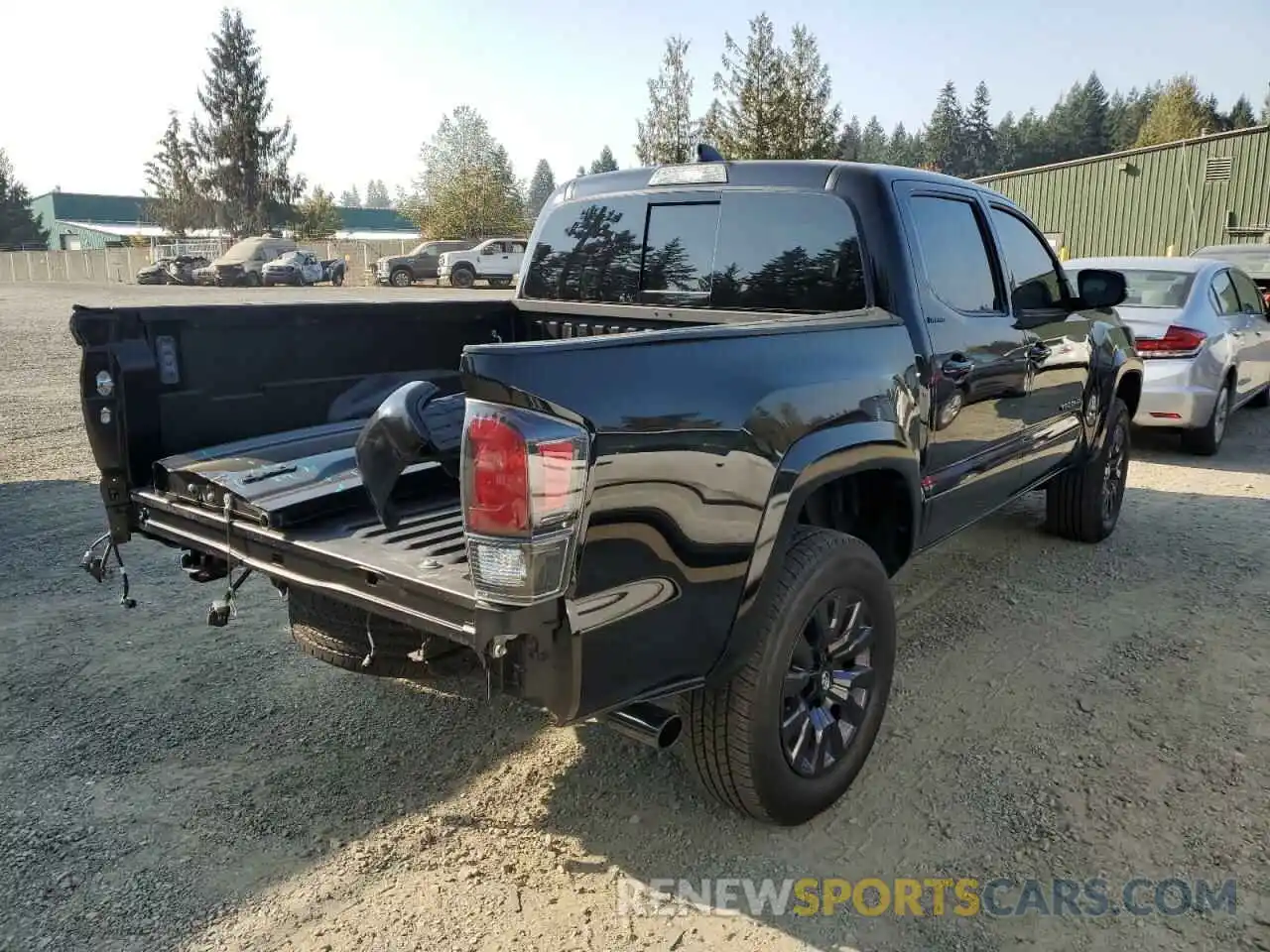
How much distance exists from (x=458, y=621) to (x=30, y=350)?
1625 cm

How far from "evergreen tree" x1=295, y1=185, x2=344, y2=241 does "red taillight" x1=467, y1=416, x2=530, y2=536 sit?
215 ft

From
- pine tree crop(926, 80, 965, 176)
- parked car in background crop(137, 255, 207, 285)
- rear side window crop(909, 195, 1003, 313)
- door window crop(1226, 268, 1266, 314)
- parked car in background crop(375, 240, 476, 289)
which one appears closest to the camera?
rear side window crop(909, 195, 1003, 313)

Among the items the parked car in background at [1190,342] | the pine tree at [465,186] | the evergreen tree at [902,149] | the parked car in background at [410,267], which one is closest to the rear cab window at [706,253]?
the parked car in background at [1190,342]

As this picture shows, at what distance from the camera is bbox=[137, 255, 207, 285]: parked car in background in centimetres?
4012

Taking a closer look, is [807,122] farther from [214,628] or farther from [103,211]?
[103,211]

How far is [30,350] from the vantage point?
15461 millimetres

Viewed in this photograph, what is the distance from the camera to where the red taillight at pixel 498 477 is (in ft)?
6.97

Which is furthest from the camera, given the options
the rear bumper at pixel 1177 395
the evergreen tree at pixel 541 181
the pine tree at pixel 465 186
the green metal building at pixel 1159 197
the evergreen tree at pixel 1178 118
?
the evergreen tree at pixel 541 181

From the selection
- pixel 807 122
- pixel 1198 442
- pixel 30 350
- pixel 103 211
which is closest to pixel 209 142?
pixel 103 211

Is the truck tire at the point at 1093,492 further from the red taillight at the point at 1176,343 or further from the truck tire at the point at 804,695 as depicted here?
the truck tire at the point at 804,695

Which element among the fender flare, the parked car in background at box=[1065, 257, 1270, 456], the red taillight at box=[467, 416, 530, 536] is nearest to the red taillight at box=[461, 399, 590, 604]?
the red taillight at box=[467, 416, 530, 536]

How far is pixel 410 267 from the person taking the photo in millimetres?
38438

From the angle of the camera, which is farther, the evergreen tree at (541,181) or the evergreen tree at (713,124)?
the evergreen tree at (541,181)

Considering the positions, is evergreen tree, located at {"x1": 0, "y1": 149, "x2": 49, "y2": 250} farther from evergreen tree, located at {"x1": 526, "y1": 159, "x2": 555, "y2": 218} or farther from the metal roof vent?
evergreen tree, located at {"x1": 526, "y1": 159, "x2": 555, "y2": 218}
